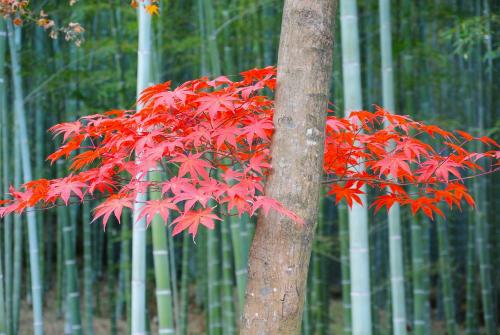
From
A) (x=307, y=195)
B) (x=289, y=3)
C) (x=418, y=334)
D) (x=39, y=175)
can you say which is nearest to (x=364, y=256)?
(x=307, y=195)

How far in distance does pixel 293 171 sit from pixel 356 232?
A: 3.92 feet

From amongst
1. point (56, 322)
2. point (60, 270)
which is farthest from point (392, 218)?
point (56, 322)

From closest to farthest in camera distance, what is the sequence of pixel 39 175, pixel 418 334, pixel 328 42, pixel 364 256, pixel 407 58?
pixel 328 42
pixel 364 256
pixel 418 334
pixel 407 58
pixel 39 175

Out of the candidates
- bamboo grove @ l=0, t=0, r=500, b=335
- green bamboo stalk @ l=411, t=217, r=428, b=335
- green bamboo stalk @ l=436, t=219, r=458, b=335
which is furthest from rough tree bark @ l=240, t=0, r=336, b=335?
green bamboo stalk @ l=436, t=219, r=458, b=335

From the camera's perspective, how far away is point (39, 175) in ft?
19.3

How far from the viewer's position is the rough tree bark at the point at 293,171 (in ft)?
5.79

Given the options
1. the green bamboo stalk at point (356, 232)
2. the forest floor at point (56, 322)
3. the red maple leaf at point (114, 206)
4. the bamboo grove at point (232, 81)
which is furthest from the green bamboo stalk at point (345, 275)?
the red maple leaf at point (114, 206)

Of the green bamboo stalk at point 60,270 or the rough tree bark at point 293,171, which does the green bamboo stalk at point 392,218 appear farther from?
the green bamboo stalk at point 60,270

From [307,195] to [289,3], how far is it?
56cm

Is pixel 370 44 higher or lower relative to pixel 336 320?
higher

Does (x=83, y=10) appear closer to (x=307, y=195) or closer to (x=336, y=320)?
(x=307, y=195)

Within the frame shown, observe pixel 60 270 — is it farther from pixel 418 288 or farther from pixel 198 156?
pixel 198 156

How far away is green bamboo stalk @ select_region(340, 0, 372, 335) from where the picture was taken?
289 cm

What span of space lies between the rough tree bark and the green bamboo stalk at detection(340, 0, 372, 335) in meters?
1.05
